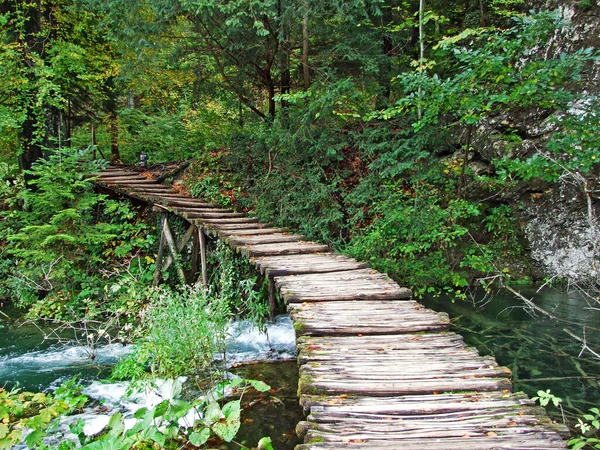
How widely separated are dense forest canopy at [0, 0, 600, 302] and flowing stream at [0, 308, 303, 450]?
2.35 metres

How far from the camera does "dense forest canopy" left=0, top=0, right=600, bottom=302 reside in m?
7.70

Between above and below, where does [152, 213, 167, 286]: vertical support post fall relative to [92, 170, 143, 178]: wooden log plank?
below

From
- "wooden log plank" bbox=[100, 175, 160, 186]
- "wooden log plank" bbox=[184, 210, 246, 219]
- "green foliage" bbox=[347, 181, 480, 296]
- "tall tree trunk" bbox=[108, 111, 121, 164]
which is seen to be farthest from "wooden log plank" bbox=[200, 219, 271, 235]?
"tall tree trunk" bbox=[108, 111, 121, 164]

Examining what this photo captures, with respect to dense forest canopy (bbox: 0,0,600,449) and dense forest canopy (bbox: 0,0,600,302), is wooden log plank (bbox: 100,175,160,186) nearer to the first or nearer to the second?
dense forest canopy (bbox: 0,0,600,449)

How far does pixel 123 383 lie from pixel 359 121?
7.26 m

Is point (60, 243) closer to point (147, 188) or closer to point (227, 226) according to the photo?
point (147, 188)

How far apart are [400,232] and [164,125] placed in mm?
10172

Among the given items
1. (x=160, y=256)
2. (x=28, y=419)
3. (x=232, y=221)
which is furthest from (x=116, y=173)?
(x=28, y=419)

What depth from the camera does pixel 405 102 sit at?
Answer: 6.64 metres

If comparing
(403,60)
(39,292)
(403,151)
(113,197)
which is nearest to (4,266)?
(39,292)

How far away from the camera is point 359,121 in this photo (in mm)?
9398

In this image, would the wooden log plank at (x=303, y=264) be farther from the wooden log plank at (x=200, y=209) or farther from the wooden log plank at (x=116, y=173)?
the wooden log plank at (x=116, y=173)

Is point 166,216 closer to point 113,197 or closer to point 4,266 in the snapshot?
point 113,197

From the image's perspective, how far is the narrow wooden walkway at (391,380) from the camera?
92.5 inches
